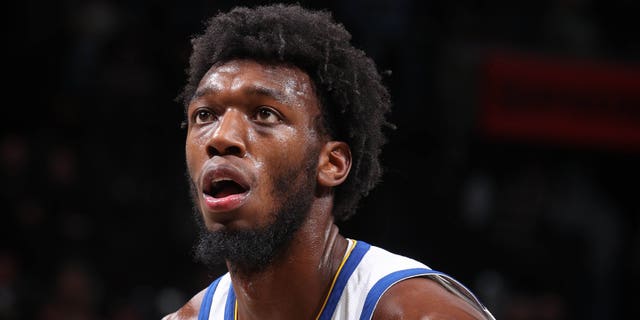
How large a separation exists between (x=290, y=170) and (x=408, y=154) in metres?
4.37

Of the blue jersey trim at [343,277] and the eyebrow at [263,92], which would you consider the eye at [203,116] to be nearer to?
the eyebrow at [263,92]

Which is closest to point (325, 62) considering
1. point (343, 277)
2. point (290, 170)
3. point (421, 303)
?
point (290, 170)

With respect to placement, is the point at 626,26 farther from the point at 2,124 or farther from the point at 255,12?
the point at 255,12

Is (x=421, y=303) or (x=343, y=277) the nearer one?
(x=421, y=303)

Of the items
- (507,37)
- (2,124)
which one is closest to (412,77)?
(507,37)

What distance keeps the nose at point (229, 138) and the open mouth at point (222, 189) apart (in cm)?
9

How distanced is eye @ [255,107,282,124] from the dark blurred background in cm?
373

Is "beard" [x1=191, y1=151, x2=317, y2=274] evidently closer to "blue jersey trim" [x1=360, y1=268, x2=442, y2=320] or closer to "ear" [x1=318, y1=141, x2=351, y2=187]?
"ear" [x1=318, y1=141, x2=351, y2=187]

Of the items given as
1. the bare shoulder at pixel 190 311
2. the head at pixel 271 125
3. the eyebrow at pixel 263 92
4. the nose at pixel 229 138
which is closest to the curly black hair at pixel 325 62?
the head at pixel 271 125

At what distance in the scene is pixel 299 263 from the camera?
3.07m

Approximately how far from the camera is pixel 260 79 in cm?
298

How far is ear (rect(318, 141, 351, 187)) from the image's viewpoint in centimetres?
309

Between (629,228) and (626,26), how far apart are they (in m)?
1.76

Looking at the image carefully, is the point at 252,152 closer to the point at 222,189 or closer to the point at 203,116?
the point at 222,189
